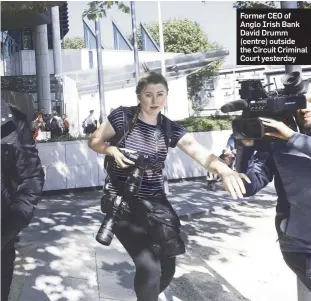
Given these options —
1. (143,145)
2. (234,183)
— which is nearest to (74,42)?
(143,145)

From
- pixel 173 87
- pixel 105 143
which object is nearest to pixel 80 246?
pixel 105 143

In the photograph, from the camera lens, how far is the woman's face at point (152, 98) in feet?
9.28

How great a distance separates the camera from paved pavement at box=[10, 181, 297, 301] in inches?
157

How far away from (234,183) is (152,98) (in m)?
0.79

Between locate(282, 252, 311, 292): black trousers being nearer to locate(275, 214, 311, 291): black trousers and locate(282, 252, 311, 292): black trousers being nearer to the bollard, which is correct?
locate(275, 214, 311, 291): black trousers

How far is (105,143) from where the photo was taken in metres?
2.87

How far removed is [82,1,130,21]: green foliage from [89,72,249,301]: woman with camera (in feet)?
6.04

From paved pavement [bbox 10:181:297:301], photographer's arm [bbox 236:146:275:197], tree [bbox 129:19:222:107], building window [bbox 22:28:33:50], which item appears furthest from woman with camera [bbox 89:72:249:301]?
tree [bbox 129:19:222:107]

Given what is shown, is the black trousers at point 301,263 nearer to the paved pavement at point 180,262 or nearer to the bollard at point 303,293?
the bollard at point 303,293

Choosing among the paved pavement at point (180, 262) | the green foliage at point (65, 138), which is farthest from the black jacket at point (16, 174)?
the green foliage at point (65, 138)

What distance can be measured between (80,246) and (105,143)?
9.51 ft

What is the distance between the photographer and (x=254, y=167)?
256 cm

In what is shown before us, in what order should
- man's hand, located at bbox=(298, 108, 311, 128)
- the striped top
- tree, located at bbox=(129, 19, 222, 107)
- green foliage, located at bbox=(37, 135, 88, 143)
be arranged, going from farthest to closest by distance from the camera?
tree, located at bbox=(129, 19, 222, 107)
green foliage, located at bbox=(37, 135, 88, 143)
the striped top
man's hand, located at bbox=(298, 108, 311, 128)

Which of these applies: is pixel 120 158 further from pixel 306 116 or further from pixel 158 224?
pixel 306 116
